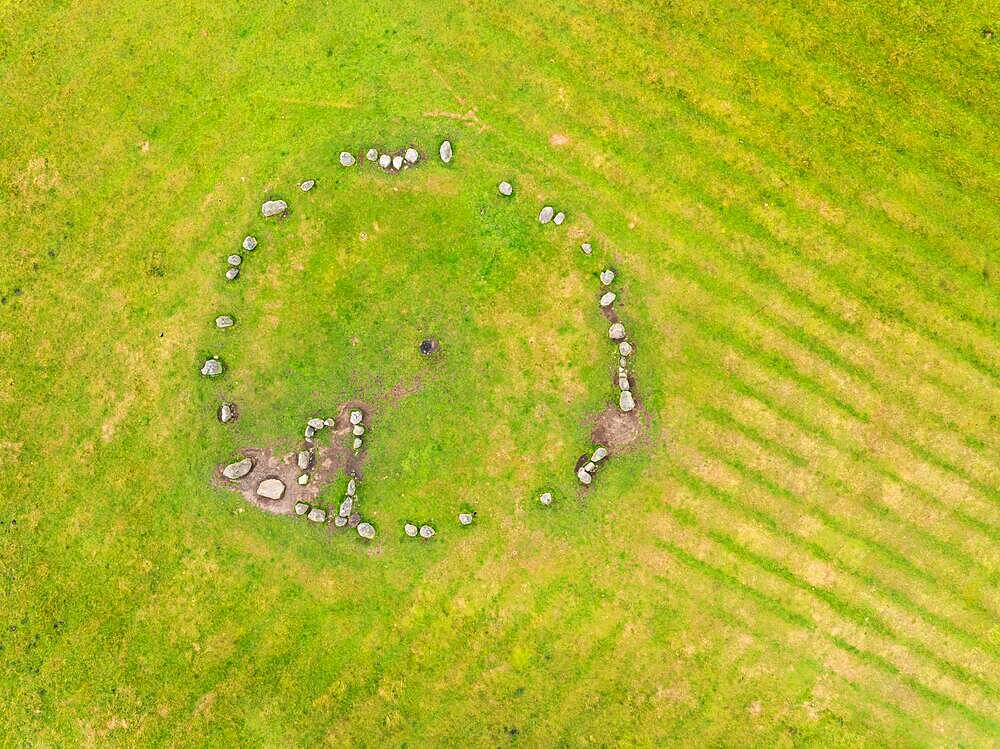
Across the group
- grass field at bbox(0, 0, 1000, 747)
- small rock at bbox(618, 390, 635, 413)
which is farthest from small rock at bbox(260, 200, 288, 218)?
small rock at bbox(618, 390, 635, 413)

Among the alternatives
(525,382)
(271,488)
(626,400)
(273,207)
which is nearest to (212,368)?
(271,488)

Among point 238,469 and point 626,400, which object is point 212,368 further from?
point 626,400

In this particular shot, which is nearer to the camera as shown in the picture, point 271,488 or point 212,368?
point 271,488

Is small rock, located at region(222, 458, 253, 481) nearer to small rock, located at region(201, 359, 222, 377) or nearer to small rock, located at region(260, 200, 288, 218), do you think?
small rock, located at region(201, 359, 222, 377)

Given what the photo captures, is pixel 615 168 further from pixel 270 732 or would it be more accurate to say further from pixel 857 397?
pixel 270 732

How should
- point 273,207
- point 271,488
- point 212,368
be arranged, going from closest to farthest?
point 271,488, point 212,368, point 273,207

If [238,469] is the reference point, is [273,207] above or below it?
above

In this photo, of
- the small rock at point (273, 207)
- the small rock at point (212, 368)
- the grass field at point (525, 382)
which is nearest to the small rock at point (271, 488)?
the grass field at point (525, 382)
